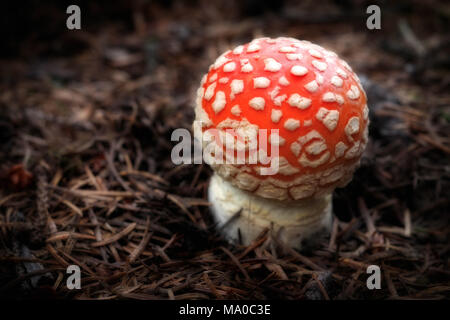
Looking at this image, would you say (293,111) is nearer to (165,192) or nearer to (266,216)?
(266,216)

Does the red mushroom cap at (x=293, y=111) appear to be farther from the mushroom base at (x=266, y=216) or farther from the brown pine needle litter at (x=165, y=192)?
the brown pine needle litter at (x=165, y=192)

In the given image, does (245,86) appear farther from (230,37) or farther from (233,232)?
(230,37)

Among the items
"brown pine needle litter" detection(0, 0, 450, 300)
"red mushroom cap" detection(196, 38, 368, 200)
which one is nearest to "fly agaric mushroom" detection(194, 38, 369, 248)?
"red mushroom cap" detection(196, 38, 368, 200)

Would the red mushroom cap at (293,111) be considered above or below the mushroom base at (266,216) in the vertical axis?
above

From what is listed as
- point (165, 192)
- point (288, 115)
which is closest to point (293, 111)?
point (288, 115)

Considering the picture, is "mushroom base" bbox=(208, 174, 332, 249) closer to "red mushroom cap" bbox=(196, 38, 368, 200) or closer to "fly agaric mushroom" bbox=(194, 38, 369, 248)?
"fly agaric mushroom" bbox=(194, 38, 369, 248)

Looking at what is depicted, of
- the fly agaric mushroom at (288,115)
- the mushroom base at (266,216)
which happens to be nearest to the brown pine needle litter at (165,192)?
the mushroom base at (266,216)
